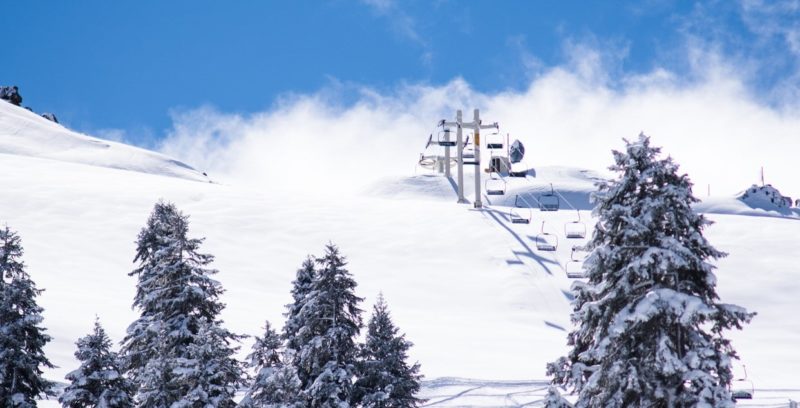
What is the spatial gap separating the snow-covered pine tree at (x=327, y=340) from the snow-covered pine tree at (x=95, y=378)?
350cm

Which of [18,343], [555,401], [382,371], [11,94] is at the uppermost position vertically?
[11,94]

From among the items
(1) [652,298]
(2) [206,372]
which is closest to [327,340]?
(2) [206,372]

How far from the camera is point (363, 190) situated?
128 m

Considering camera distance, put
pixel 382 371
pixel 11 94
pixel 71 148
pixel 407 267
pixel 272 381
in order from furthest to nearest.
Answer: pixel 11 94
pixel 71 148
pixel 407 267
pixel 382 371
pixel 272 381

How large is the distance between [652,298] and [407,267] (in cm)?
3323

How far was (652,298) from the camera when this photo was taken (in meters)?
11.1

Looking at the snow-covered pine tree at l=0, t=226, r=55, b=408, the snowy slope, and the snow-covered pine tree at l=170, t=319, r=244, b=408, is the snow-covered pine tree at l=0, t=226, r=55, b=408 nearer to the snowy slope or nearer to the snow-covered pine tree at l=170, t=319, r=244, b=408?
the snow-covered pine tree at l=170, t=319, r=244, b=408

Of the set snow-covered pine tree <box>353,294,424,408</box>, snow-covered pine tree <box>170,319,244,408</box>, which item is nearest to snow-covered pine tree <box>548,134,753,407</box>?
snow-covered pine tree <box>353,294,424,408</box>

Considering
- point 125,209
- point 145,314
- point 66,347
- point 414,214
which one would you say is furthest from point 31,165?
point 145,314

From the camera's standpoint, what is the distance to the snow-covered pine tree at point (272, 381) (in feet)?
49.2

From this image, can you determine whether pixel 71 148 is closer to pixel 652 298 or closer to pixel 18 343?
pixel 18 343

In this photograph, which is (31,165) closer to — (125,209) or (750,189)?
(125,209)

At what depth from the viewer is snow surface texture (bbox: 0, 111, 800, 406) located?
102ft

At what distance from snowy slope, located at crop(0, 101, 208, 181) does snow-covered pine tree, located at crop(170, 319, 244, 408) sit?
96.4 m
